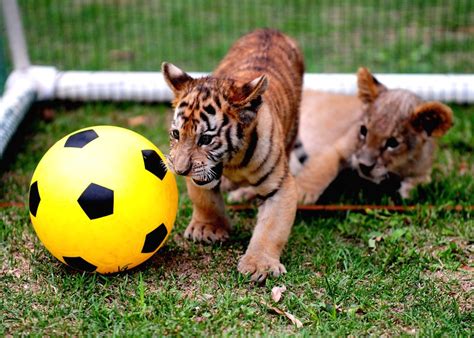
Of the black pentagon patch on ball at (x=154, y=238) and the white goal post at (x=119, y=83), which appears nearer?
the black pentagon patch on ball at (x=154, y=238)

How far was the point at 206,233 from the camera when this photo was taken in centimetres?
505

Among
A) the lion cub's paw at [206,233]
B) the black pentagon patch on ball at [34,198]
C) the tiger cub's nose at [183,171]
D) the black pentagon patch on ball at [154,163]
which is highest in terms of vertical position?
the tiger cub's nose at [183,171]

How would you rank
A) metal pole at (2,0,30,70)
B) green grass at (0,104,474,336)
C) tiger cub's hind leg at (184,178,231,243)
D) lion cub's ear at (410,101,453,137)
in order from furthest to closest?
1. metal pole at (2,0,30,70)
2. lion cub's ear at (410,101,453,137)
3. tiger cub's hind leg at (184,178,231,243)
4. green grass at (0,104,474,336)

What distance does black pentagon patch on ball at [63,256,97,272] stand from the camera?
433cm

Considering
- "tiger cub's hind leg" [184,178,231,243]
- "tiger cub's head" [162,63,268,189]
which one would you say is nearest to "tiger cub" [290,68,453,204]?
"tiger cub's hind leg" [184,178,231,243]

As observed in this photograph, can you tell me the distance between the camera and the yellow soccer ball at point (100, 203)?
420 centimetres

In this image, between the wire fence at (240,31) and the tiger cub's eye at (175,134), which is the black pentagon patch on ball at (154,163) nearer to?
the tiger cub's eye at (175,134)

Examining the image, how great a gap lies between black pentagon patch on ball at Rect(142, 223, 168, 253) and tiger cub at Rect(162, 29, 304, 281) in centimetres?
34

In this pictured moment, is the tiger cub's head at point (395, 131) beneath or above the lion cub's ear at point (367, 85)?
beneath

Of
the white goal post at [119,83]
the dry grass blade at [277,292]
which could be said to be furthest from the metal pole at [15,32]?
the dry grass blade at [277,292]

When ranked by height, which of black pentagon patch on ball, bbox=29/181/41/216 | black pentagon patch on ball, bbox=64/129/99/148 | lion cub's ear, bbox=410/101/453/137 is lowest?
lion cub's ear, bbox=410/101/453/137

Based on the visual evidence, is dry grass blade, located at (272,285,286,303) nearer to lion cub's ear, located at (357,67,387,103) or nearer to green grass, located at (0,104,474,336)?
green grass, located at (0,104,474,336)

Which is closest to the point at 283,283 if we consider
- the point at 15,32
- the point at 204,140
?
the point at 204,140

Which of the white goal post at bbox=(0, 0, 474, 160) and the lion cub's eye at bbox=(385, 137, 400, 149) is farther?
the white goal post at bbox=(0, 0, 474, 160)
